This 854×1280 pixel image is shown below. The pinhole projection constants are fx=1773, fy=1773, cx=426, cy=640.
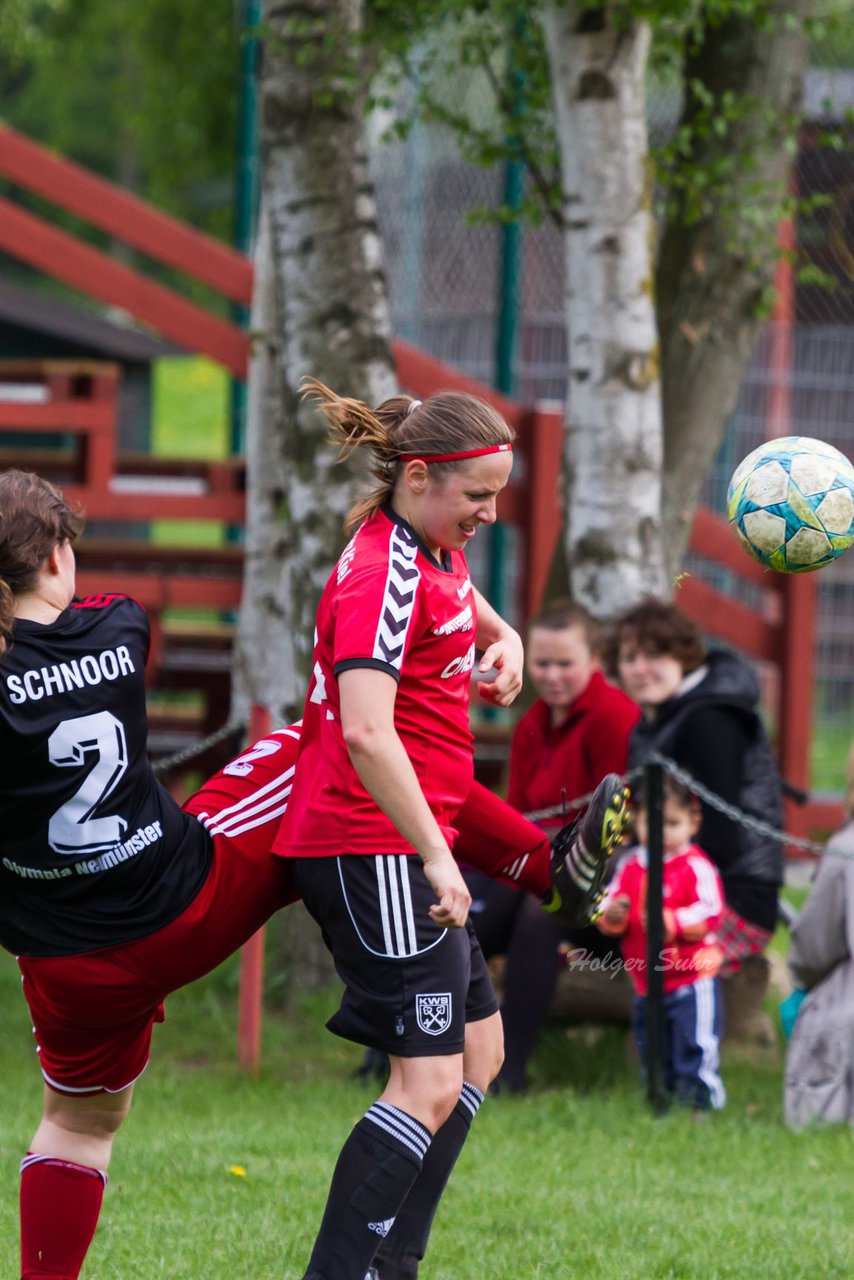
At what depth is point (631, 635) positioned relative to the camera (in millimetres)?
6199

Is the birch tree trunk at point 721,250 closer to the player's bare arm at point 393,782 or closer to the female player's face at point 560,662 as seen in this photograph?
the female player's face at point 560,662

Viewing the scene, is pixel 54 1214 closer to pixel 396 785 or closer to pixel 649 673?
pixel 396 785

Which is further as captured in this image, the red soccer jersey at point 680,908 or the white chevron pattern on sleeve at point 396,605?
the red soccer jersey at point 680,908

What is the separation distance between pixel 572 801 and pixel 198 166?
1493 centimetres

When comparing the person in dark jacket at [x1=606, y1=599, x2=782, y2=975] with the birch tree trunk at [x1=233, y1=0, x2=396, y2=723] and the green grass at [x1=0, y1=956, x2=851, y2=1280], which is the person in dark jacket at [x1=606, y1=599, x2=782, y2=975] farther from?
the birch tree trunk at [x1=233, y1=0, x2=396, y2=723]

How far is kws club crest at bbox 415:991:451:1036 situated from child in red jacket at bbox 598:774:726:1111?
89.8 inches

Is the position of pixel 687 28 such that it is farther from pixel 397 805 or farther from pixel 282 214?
pixel 397 805

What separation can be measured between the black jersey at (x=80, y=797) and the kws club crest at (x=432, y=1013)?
533 millimetres

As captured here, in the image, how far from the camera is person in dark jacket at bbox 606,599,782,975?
6.21 meters

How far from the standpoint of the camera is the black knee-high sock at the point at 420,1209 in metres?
3.78

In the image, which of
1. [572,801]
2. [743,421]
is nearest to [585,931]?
[572,801]

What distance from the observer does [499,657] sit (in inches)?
162

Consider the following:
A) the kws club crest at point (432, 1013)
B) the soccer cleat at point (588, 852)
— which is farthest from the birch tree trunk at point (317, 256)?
the kws club crest at point (432, 1013)

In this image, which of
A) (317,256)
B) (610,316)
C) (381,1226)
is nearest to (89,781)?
(381,1226)
